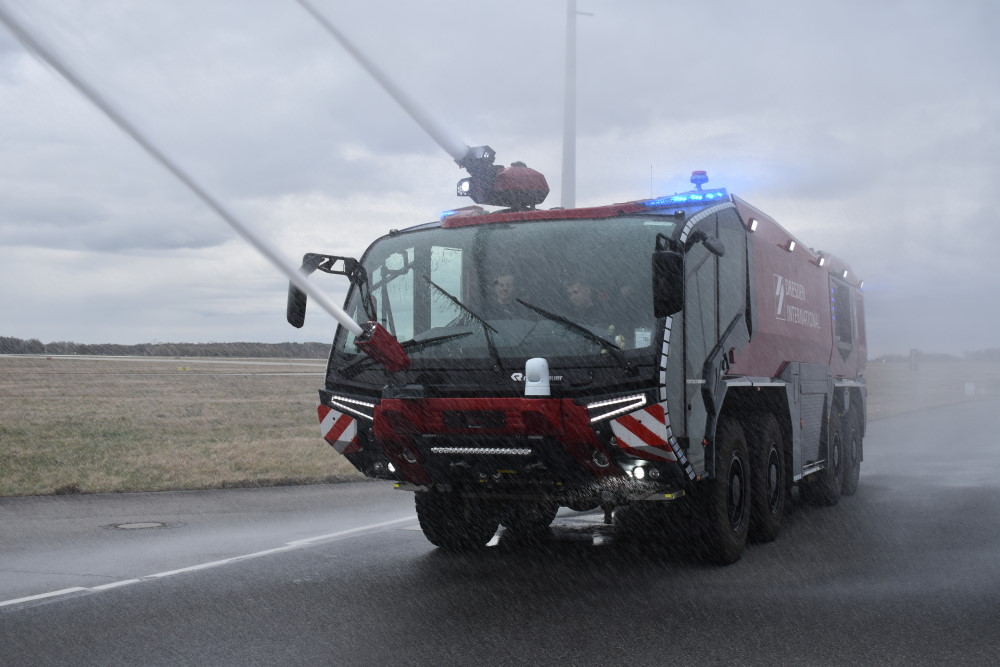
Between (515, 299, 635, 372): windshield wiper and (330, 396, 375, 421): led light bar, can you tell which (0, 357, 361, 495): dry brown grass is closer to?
(330, 396, 375, 421): led light bar

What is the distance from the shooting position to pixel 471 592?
7293 millimetres

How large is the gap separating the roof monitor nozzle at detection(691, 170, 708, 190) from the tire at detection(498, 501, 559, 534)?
10.3 feet

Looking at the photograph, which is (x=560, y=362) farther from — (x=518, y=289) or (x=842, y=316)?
(x=842, y=316)

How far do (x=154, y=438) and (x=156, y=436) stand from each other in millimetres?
432

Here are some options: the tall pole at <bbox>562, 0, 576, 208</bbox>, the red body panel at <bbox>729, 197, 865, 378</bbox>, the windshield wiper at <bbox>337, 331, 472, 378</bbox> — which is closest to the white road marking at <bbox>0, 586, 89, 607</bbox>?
the windshield wiper at <bbox>337, 331, 472, 378</bbox>

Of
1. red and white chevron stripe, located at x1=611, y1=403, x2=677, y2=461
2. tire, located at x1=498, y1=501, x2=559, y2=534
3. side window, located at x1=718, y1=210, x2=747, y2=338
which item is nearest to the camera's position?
red and white chevron stripe, located at x1=611, y1=403, x2=677, y2=461

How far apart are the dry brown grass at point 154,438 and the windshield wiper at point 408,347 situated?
6794 mm

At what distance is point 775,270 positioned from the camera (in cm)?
1009

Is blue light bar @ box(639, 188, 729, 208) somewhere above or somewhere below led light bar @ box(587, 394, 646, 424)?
above

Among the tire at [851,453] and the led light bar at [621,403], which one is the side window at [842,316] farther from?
the led light bar at [621,403]

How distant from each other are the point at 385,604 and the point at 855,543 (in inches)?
182

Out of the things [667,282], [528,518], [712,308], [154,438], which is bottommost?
[154,438]

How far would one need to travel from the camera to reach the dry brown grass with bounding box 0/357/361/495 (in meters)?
15.0

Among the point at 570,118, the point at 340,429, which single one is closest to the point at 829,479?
the point at 340,429
